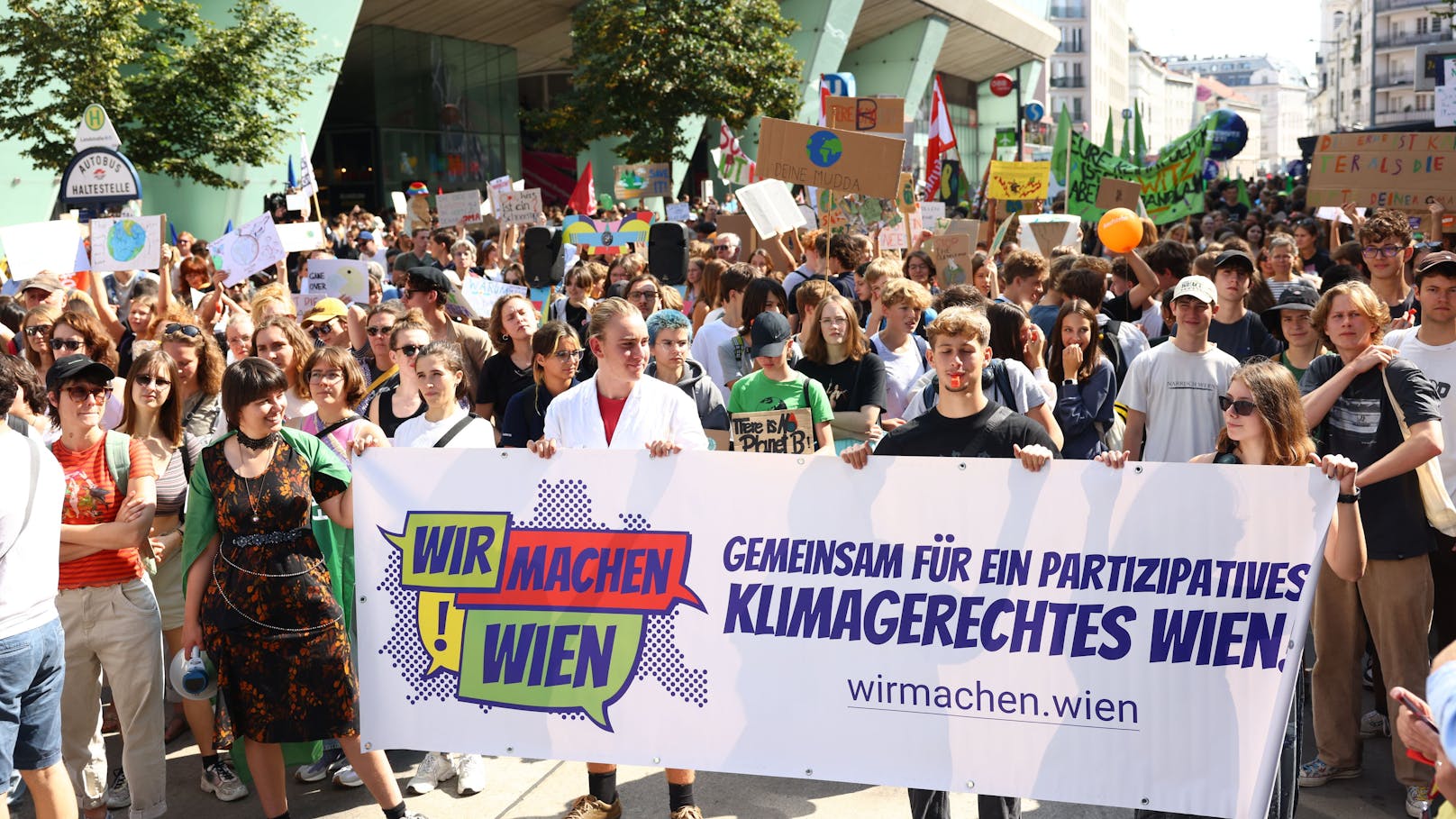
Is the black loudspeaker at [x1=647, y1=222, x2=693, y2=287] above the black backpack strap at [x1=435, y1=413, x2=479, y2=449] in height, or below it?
above

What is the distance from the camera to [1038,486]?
4035 mm

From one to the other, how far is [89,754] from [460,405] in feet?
5.99

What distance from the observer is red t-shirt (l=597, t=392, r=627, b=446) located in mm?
4934

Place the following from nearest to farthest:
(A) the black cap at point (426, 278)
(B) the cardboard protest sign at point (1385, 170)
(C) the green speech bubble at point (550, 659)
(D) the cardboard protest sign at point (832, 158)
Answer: (C) the green speech bubble at point (550, 659)
(A) the black cap at point (426, 278)
(D) the cardboard protest sign at point (832, 158)
(B) the cardboard protest sign at point (1385, 170)

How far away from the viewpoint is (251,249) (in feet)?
32.7

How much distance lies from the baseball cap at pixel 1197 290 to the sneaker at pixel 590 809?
310cm

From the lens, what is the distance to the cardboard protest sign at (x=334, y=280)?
32.5 ft

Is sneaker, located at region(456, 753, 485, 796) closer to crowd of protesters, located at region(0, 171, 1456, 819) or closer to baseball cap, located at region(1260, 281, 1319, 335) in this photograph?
crowd of protesters, located at region(0, 171, 1456, 819)

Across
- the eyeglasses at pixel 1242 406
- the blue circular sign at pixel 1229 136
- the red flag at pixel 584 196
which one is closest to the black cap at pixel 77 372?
the eyeglasses at pixel 1242 406

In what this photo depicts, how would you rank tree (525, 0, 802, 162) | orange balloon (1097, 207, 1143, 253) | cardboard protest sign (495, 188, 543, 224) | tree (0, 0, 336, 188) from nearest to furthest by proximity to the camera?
orange balloon (1097, 207, 1143, 253) < cardboard protest sign (495, 188, 543, 224) < tree (0, 0, 336, 188) < tree (525, 0, 802, 162)

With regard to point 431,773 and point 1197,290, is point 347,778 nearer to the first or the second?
point 431,773

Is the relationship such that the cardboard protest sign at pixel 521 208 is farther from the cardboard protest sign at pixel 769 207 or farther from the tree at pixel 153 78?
the tree at pixel 153 78

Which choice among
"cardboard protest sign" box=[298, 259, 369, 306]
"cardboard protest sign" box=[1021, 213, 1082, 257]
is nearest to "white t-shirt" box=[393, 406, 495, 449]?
"cardboard protest sign" box=[298, 259, 369, 306]

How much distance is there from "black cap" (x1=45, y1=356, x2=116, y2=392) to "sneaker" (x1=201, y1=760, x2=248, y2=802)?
163 cm
